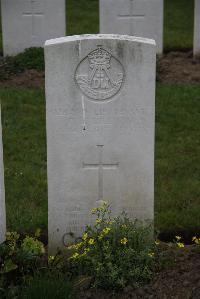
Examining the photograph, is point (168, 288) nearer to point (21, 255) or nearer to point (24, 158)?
point (21, 255)

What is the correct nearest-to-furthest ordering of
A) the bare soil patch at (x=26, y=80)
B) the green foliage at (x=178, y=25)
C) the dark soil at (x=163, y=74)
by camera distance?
the bare soil patch at (x=26, y=80) < the dark soil at (x=163, y=74) < the green foliage at (x=178, y=25)

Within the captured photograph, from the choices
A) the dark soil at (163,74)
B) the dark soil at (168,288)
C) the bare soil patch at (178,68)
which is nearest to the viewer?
the dark soil at (168,288)

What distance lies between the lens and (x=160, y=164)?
7.45 metres

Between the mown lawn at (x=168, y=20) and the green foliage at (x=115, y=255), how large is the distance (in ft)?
25.0

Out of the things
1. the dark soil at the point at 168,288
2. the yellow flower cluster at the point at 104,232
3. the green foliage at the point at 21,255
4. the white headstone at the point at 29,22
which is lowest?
the dark soil at the point at 168,288

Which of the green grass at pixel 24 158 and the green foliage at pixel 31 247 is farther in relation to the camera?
the green grass at pixel 24 158

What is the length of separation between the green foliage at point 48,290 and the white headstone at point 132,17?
24.2ft

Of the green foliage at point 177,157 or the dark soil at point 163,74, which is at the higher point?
the dark soil at point 163,74

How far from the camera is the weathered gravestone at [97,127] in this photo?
203 inches

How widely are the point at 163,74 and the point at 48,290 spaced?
645cm

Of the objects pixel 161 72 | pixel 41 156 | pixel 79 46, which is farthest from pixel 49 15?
pixel 79 46

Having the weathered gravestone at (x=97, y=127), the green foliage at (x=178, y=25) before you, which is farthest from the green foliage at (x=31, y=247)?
the green foliage at (x=178, y=25)

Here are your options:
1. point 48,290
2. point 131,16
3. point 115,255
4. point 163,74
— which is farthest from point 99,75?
point 131,16

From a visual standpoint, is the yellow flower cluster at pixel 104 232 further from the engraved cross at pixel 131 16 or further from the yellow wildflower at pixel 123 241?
the engraved cross at pixel 131 16
